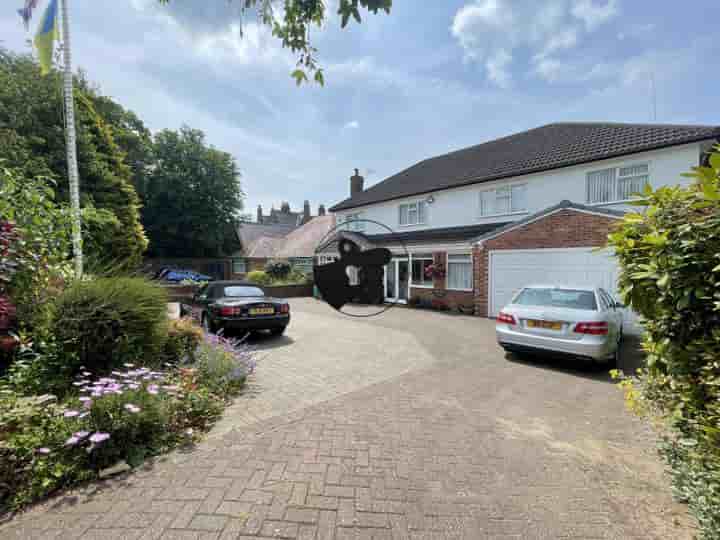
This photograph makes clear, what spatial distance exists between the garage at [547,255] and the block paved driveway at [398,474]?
507cm

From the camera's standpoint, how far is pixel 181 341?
523 centimetres

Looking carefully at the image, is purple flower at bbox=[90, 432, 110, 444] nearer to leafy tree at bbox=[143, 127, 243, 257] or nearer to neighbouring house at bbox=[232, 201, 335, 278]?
neighbouring house at bbox=[232, 201, 335, 278]

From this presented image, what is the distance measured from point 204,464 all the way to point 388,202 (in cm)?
1600

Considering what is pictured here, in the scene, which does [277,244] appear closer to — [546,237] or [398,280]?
[398,280]

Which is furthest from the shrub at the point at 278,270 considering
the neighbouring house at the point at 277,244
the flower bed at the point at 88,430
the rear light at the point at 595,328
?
the rear light at the point at 595,328

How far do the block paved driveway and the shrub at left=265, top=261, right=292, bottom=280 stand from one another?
628 inches

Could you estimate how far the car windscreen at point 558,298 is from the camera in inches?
222

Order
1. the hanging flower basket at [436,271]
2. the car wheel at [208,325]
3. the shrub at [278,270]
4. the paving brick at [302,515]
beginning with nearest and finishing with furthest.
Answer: the paving brick at [302,515] → the car wheel at [208,325] → the hanging flower basket at [436,271] → the shrub at [278,270]

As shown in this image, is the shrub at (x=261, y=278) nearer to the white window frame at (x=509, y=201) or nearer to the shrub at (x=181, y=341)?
the white window frame at (x=509, y=201)

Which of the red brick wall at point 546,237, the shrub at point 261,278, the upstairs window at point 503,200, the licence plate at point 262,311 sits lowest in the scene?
the licence plate at point 262,311

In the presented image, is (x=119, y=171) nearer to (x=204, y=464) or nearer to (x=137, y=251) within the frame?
(x=137, y=251)

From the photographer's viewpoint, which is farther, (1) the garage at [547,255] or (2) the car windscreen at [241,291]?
(1) the garage at [547,255]

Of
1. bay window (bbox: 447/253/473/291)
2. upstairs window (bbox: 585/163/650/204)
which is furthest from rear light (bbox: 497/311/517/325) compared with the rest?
Result: upstairs window (bbox: 585/163/650/204)

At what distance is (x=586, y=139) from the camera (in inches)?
483
